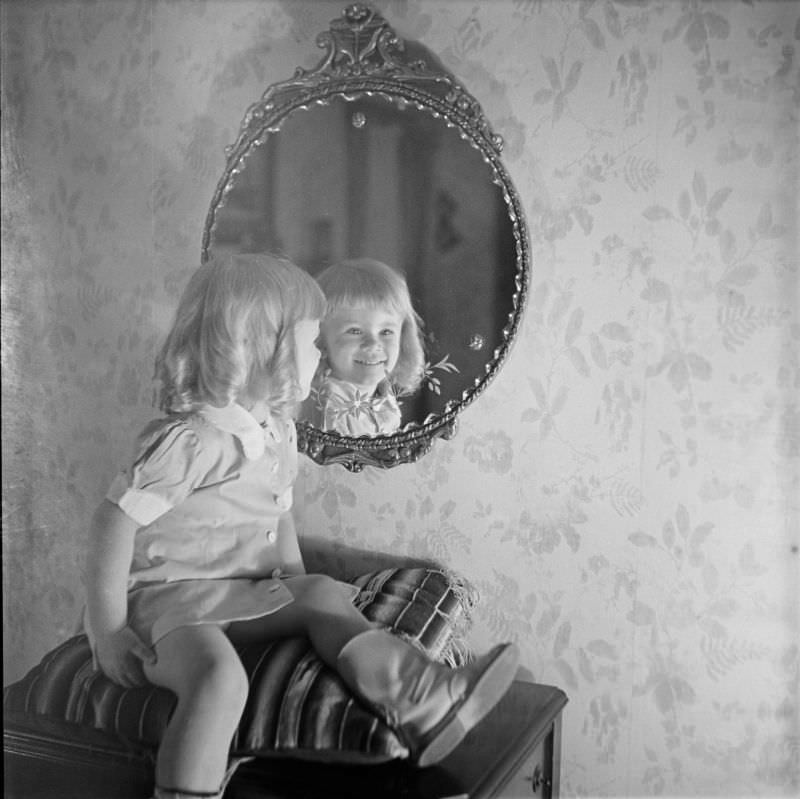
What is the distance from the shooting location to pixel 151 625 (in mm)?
1205

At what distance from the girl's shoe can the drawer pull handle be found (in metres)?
0.15

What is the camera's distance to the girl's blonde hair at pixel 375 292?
49.5 inches

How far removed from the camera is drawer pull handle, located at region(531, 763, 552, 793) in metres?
1.20

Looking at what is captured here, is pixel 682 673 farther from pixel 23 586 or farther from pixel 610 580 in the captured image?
pixel 23 586

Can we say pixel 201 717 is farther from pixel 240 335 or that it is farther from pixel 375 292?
pixel 375 292

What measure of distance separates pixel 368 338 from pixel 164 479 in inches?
→ 12.8

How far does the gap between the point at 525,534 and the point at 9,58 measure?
1026 mm

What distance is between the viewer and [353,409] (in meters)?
1.31

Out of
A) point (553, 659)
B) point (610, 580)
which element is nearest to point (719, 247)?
point (610, 580)

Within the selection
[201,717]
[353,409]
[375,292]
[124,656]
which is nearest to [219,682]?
[201,717]

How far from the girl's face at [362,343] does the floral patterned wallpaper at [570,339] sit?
0.46ft

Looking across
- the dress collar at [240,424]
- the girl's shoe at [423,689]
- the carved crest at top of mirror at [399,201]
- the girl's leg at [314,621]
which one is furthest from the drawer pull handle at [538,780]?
the dress collar at [240,424]

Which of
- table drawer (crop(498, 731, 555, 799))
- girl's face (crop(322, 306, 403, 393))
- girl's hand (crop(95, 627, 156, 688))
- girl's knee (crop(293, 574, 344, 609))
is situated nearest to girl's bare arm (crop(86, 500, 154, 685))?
girl's hand (crop(95, 627, 156, 688))

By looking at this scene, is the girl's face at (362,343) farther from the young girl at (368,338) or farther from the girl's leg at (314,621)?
the girl's leg at (314,621)
